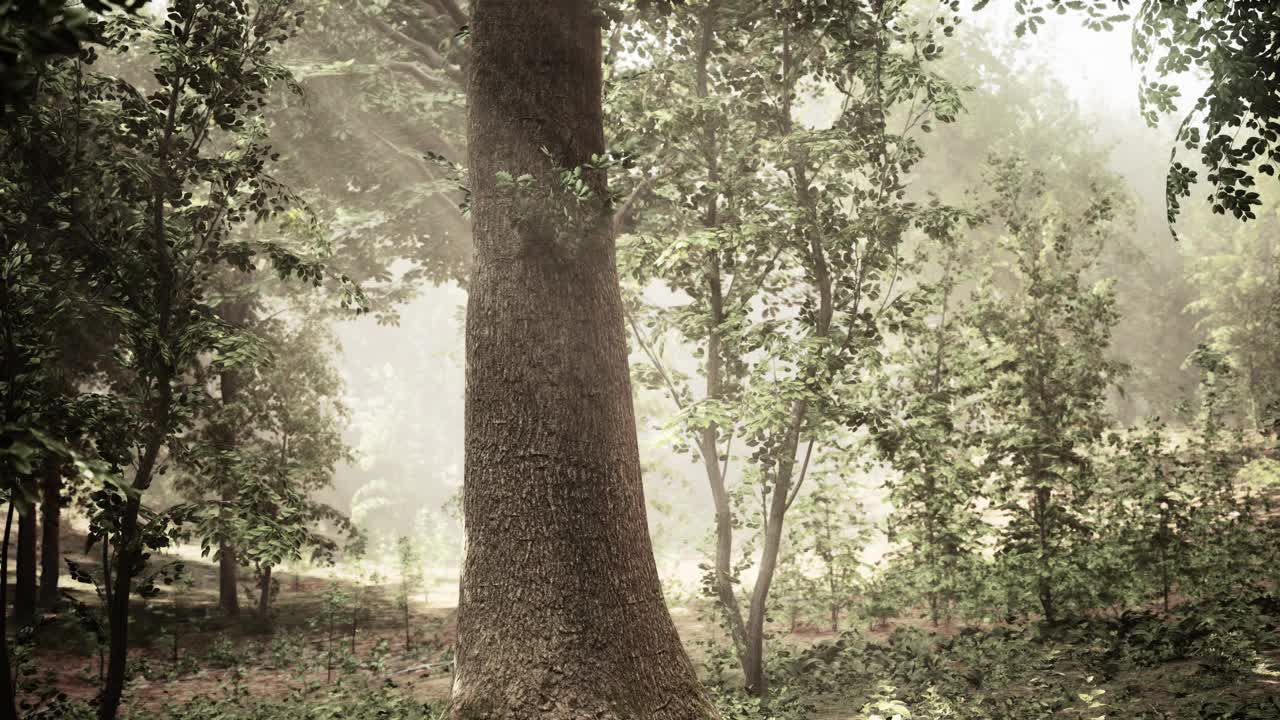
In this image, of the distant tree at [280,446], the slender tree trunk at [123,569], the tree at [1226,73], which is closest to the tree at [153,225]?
the slender tree trunk at [123,569]

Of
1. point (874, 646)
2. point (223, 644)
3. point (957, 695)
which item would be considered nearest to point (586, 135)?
point (957, 695)

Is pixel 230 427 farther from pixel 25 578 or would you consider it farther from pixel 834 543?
pixel 834 543

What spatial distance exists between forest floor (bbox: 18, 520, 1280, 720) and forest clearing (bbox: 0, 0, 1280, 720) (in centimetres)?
7

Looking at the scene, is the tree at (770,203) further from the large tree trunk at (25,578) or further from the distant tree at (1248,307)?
the distant tree at (1248,307)

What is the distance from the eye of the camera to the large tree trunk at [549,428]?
4430mm

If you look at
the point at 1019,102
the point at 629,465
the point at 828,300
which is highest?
the point at 1019,102

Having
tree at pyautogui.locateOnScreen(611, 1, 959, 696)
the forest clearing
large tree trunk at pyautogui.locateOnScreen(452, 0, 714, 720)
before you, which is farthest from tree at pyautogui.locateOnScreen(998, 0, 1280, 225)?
large tree trunk at pyautogui.locateOnScreen(452, 0, 714, 720)

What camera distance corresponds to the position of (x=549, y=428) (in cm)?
473

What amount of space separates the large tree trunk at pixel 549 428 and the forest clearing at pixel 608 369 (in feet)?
0.08

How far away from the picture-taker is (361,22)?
11.4 meters

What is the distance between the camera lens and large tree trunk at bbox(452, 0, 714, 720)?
443cm

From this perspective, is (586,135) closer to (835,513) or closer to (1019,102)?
(835,513)

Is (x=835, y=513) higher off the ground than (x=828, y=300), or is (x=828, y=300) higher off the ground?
(x=828, y=300)

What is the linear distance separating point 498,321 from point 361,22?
8723mm
